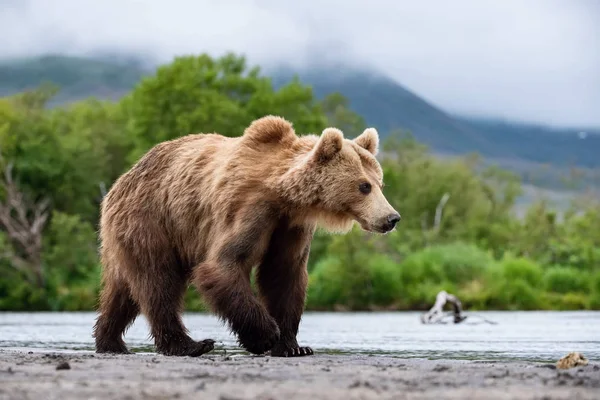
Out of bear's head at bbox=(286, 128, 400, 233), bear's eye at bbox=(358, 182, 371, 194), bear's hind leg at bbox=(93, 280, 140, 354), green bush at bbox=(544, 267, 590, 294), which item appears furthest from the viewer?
green bush at bbox=(544, 267, 590, 294)

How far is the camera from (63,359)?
24.7ft

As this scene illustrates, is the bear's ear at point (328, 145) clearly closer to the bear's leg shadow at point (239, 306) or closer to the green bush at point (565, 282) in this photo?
the bear's leg shadow at point (239, 306)

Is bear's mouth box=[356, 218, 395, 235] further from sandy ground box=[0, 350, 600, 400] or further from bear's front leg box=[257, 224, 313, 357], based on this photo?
sandy ground box=[0, 350, 600, 400]

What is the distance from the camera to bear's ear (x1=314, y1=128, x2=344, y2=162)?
27.8ft

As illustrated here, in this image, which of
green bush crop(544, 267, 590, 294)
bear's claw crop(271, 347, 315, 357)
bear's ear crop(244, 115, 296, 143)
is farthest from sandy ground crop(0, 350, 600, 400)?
green bush crop(544, 267, 590, 294)

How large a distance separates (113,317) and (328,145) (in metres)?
2.86

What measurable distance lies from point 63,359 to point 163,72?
4695cm

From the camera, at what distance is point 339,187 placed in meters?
8.56

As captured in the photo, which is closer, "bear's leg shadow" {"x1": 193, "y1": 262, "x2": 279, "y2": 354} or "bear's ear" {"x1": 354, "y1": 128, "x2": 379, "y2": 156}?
"bear's leg shadow" {"x1": 193, "y1": 262, "x2": 279, "y2": 354}

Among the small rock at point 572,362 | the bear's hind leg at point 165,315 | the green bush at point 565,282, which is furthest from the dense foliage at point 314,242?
the small rock at point 572,362

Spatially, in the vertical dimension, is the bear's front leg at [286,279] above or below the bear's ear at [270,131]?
below

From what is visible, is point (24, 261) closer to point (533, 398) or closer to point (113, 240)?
point (113, 240)

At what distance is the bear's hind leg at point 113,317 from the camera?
9.89m

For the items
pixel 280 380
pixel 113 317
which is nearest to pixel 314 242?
pixel 113 317
